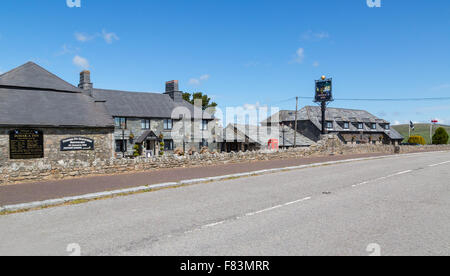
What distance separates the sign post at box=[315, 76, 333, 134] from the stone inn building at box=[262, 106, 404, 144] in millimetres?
18702

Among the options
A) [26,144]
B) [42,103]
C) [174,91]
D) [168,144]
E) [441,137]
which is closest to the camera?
[26,144]

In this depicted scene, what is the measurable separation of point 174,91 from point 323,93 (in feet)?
66.2

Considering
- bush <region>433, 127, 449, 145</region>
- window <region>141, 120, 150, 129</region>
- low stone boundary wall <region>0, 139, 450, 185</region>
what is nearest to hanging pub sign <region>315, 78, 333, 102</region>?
low stone boundary wall <region>0, 139, 450, 185</region>

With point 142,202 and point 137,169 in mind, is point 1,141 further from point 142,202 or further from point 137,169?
point 142,202

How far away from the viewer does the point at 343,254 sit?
16.6ft

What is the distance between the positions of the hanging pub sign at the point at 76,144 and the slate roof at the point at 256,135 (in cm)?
2311

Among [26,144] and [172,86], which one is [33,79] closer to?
[26,144]

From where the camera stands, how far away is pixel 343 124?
211 ft

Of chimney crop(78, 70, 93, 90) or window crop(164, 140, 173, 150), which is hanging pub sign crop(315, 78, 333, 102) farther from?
chimney crop(78, 70, 93, 90)

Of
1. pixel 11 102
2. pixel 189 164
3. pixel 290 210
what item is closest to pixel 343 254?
pixel 290 210

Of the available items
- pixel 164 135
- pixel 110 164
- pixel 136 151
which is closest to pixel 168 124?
pixel 164 135

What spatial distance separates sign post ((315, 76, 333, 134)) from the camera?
133 feet

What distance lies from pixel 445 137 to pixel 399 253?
8255 centimetres
